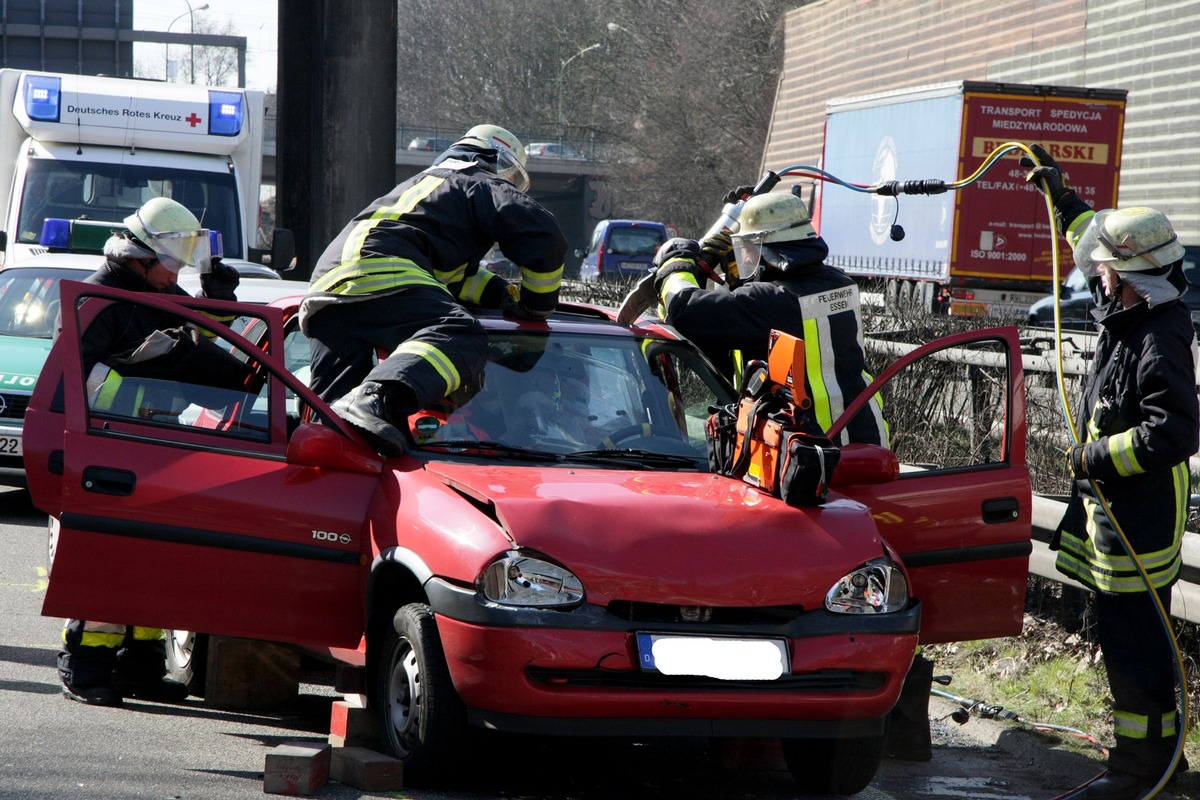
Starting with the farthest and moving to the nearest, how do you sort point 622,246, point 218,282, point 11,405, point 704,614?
point 622,246
point 11,405
point 218,282
point 704,614

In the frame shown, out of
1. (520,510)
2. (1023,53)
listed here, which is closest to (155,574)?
(520,510)

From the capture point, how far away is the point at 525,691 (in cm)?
428

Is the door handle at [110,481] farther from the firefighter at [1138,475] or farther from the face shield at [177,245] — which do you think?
the firefighter at [1138,475]

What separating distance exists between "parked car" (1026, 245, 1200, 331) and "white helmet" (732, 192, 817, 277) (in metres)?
14.4

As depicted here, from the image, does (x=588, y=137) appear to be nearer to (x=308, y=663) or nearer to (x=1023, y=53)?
(x=1023, y=53)

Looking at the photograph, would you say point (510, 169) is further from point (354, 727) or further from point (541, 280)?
point (354, 727)

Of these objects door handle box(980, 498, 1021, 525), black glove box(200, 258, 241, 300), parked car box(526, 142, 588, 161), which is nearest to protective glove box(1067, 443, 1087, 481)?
door handle box(980, 498, 1021, 525)

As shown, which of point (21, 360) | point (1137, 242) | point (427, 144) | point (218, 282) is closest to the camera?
point (1137, 242)

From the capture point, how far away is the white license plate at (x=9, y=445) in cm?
974

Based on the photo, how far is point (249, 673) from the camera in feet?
18.3

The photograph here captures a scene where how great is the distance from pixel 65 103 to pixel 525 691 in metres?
11.2

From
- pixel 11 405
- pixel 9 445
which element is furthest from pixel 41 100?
pixel 9 445

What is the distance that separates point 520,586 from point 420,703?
1.67 ft

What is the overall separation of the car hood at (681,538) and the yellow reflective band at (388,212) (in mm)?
1167
